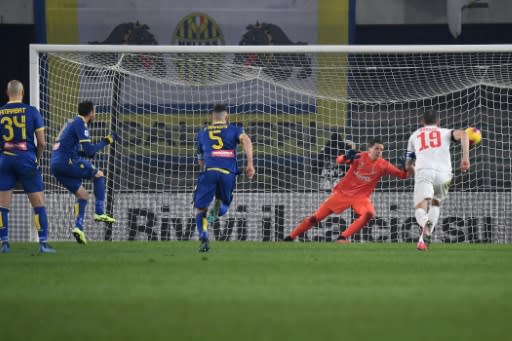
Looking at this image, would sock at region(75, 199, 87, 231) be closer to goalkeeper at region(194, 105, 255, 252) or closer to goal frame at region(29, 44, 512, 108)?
goalkeeper at region(194, 105, 255, 252)

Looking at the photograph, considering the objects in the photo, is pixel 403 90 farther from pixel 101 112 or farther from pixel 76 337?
pixel 76 337

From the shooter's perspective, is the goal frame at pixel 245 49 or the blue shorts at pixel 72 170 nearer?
the blue shorts at pixel 72 170

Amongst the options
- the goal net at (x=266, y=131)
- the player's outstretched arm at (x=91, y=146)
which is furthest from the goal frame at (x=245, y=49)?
the player's outstretched arm at (x=91, y=146)

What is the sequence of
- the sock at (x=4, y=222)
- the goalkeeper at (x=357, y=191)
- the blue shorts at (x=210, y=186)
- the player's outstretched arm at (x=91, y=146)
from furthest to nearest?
the goalkeeper at (x=357, y=191) → the player's outstretched arm at (x=91, y=146) → the blue shorts at (x=210, y=186) → the sock at (x=4, y=222)

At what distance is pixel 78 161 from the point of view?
13.2m

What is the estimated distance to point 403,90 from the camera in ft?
66.3

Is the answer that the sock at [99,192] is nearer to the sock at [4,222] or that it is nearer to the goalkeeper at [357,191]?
the sock at [4,222]

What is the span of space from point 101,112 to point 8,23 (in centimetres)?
561

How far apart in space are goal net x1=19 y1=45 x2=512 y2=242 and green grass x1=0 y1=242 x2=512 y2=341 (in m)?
5.72

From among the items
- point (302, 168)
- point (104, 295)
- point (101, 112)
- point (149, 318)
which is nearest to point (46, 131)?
point (101, 112)

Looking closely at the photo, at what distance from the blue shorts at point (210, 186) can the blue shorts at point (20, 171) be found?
1.70 m

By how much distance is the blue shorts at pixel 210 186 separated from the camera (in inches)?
468

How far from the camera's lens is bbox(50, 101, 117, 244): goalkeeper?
12.8 meters

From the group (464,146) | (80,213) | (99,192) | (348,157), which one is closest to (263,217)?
(348,157)
